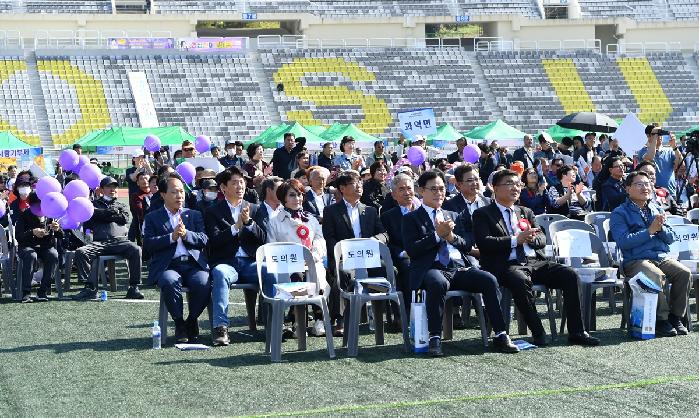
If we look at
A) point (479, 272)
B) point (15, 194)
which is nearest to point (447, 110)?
point (15, 194)

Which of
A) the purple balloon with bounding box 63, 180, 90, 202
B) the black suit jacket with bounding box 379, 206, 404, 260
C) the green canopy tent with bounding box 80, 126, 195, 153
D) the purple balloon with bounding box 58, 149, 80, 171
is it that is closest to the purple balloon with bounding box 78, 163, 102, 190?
the purple balloon with bounding box 63, 180, 90, 202

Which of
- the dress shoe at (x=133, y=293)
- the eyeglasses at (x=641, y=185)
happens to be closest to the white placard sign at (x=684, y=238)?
the eyeglasses at (x=641, y=185)

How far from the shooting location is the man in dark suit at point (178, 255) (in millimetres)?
9047

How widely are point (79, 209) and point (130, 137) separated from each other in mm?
15354

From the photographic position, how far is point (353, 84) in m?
40.0

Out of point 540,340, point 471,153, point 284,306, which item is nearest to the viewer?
point 284,306

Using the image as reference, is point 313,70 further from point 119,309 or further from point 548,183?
point 119,309

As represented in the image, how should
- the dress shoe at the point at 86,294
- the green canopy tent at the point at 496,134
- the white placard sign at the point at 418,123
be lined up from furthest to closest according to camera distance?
the green canopy tent at the point at 496,134
the white placard sign at the point at 418,123
the dress shoe at the point at 86,294

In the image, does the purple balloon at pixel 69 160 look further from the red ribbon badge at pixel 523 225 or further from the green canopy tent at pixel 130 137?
the green canopy tent at pixel 130 137

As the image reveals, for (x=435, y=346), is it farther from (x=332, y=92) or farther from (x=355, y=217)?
(x=332, y=92)

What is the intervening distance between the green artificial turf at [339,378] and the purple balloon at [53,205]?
2124mm

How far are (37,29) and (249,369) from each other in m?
37.1

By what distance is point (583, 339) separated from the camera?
8734mm

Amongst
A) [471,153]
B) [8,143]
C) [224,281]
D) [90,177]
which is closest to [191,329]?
[224,281]
